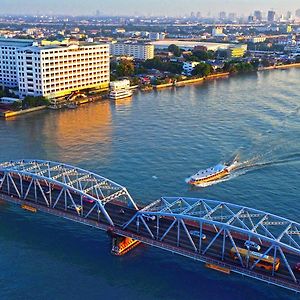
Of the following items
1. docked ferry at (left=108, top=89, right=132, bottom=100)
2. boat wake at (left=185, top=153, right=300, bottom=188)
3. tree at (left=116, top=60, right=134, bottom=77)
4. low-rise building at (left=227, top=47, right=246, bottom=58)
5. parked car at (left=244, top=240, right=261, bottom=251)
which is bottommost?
boat wake at (left=185, top=153, right=300, bottom=188)

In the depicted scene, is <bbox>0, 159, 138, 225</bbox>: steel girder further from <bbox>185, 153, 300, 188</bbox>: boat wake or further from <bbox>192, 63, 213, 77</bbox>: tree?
<bbox>192, 63, 213, 77</bbox>: tree

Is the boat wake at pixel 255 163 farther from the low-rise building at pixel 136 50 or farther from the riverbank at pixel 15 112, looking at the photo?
the low-rise building at pixel 136 50

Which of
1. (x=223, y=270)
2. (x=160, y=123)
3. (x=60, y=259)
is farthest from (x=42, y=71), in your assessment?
(x=223, y=270)

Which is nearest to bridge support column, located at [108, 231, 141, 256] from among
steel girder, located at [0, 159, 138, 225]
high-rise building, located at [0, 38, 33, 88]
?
steel girder, located at [0, 159, 138, 225]

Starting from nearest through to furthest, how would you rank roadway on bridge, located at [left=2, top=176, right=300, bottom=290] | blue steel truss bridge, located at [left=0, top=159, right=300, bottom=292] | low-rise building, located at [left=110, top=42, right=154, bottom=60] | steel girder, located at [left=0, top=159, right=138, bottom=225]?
blue steel truss bridge, located at [left=0, top=159, right=300, bottom=292] → roadway on bridge, located at [left=2, top=176, right=300, bottom=290] → steel girder, located at [left=0, top=159, right=138, bottom=225] → low-rise building, located at [left=110, top=42, right=154, bottom=60]

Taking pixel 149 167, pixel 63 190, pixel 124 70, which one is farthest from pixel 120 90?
pixel 63 190

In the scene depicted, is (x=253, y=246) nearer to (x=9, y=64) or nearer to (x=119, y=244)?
(x=119, y=244)

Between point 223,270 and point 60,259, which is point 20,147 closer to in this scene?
point 60,259
